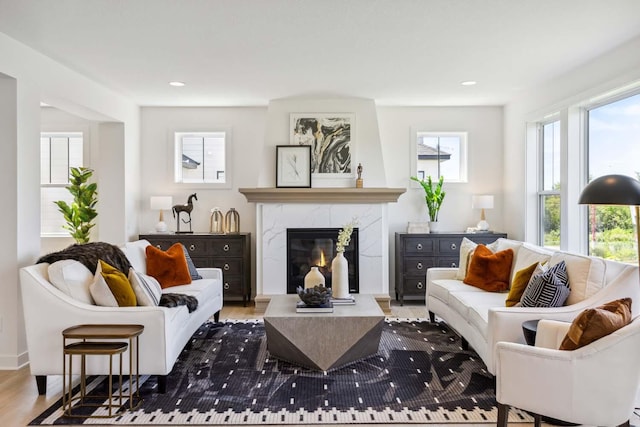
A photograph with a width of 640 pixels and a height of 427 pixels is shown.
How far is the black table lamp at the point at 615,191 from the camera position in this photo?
2.58 meters

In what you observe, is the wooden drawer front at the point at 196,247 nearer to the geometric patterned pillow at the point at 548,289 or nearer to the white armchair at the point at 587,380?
→ the geometric patterned pillow at the point at 548,289

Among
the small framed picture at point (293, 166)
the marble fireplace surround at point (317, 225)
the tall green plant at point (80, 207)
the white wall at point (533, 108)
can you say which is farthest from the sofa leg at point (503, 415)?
the tall green plant at point (80, 207)

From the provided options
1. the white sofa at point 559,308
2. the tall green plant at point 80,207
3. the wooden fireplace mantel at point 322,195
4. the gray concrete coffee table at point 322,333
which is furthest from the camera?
the tall green plant at point 80,207

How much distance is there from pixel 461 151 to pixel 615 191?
4.04 m

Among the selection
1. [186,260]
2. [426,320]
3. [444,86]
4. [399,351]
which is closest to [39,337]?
[186,260]

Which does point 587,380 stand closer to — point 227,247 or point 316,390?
point 316,390

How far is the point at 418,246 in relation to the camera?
6.00 m

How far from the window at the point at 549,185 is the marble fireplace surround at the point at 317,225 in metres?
1.71

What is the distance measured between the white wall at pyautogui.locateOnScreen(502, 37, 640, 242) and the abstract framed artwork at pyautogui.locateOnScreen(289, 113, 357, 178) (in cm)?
204

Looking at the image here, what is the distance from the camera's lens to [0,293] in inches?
149

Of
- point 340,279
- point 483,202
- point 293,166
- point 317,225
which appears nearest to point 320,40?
point 340,279

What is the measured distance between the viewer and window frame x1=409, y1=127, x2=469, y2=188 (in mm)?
6457

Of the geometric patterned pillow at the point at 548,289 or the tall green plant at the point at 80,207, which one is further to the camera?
the tall green plant at the point at 80,207

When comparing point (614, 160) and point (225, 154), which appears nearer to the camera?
point (614, 160)
